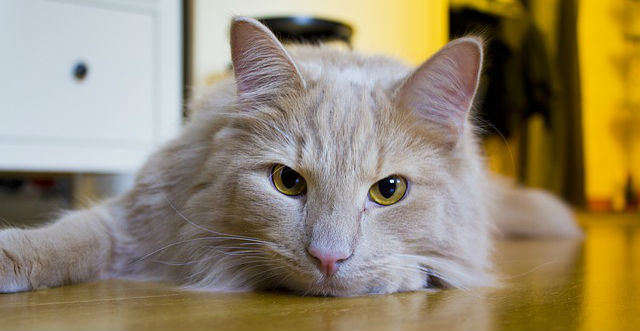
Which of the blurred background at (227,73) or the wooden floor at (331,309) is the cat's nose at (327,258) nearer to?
the wooden floor at (331,309)

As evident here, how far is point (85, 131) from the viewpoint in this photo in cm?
234

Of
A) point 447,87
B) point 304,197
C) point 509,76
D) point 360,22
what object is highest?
point 360,22

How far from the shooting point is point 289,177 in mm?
1207

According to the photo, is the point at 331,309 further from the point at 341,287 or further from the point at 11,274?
the point at 11,274

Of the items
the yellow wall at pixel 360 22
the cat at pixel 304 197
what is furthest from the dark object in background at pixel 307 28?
the cat at pixel 304 197

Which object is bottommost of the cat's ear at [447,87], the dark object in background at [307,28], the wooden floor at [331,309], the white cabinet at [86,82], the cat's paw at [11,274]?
the wooden floor at [331,309]

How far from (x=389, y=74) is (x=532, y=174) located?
161 inches

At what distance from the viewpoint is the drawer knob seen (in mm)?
2304

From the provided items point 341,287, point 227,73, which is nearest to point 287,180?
point 341,287

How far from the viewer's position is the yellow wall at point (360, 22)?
3.39 meters

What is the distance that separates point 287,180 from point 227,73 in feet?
3.36

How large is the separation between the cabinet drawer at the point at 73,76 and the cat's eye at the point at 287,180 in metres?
1.39

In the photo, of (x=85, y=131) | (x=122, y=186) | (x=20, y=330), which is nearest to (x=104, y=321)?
(x=20, y=330)

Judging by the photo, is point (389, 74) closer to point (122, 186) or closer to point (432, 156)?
point (432, 156)
